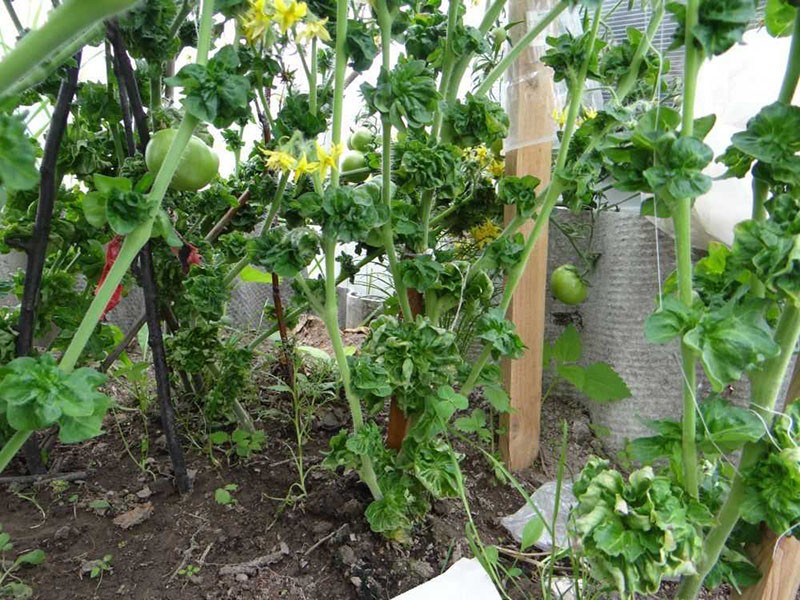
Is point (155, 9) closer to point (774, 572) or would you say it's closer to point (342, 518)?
point (342, 518)

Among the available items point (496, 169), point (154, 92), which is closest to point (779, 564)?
point (496, 169)

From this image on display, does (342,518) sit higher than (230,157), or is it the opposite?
(230,157)

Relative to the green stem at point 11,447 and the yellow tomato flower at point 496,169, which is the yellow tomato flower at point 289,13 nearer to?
the green stem at point 11,447

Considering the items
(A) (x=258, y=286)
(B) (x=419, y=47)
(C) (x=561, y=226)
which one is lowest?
(A) (x=258, y=286)

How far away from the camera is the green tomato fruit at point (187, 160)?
68 centimetres

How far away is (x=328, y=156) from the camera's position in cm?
60

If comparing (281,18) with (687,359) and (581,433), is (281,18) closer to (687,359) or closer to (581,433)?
(687,359)

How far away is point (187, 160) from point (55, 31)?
439mm

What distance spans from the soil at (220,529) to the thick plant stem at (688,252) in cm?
38

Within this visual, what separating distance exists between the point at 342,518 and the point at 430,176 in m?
0.51

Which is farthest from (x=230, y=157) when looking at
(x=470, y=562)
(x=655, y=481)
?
(x=655, y=481)

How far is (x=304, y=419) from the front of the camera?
3.60 feet

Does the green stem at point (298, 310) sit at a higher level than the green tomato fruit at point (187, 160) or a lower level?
lower

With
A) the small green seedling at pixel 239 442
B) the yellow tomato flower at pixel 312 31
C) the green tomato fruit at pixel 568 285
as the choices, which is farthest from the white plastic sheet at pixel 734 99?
the small green seedling at pixel 239 442
